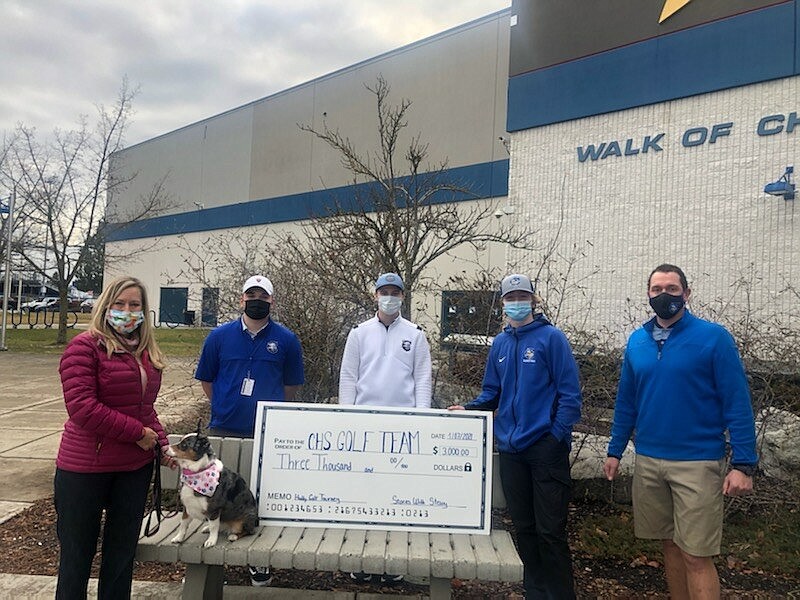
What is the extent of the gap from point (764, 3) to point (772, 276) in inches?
197

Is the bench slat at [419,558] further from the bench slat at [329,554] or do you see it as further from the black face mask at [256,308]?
the black face mask at [256,308]

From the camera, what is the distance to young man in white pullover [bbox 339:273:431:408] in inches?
A: 148

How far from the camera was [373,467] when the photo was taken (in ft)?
11.6

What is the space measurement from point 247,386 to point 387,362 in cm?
89

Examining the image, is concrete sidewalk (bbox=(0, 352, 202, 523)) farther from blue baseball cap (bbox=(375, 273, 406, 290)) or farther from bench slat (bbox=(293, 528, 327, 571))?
blue baseball cap (bbox=(375, 273, 406, 290))

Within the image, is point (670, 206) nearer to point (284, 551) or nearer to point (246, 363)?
point (246, 363)

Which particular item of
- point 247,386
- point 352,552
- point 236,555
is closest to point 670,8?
point 247,386

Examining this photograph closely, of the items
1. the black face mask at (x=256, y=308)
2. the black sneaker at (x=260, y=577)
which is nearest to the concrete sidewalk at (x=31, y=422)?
the black sneaker at (x=260, y=577)

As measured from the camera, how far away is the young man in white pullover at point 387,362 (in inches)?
148

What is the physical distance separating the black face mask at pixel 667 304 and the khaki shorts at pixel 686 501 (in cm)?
76

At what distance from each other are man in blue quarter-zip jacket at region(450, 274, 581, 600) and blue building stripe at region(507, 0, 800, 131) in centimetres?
1019

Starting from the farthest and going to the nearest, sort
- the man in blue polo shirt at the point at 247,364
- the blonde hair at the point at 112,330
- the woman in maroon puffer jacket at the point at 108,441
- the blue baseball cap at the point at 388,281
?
the blue baseball cap at the point at 388,281
the man in blue polo shirt at the point at 247,364
the blonde hair at the point at 112,330
the woman in maroon puffer jacket at the point at 108,441

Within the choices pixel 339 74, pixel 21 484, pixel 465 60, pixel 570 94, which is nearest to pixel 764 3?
pixel 570 94

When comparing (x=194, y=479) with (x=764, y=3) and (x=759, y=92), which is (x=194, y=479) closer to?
(x=759, y=92)
